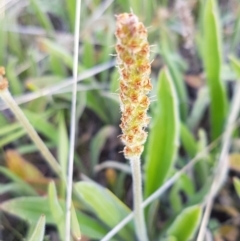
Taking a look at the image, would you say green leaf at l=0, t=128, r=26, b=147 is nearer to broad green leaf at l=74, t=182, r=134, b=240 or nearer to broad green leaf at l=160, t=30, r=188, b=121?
broad green leaf at l=74, t=182, r=134, b=240

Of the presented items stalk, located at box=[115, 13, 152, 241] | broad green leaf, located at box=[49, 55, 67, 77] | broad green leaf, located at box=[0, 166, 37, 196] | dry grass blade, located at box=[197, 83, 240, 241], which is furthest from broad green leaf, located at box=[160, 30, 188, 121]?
stalk, located at box=[115, 13, 152, 241]

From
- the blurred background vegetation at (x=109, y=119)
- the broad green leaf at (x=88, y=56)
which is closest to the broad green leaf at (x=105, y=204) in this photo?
the blurred background vegetation at (x=109, y=119)

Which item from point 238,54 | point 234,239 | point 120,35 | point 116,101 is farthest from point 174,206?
point 120,35

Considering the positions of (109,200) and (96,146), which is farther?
(96,146)

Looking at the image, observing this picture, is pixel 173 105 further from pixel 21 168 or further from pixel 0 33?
pixel 0 33

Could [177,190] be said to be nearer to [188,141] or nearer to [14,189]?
[188,141]
